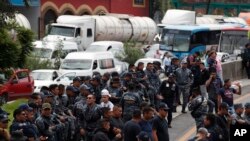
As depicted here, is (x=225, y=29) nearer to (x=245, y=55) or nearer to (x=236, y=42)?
(x=236, y=42)

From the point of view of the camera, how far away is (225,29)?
47000mm

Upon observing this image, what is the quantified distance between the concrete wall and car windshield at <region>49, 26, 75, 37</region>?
48.0 ft

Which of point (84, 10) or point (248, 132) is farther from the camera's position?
point (84, 10)

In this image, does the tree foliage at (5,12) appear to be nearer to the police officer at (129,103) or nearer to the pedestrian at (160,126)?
the pedestrian at (160,126)

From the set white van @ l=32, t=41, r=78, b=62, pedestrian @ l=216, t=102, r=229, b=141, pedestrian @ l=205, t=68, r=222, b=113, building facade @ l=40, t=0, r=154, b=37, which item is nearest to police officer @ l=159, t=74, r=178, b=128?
pedestrian @ l=205, t=68, r=222, b=113

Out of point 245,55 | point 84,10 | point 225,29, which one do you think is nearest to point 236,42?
point 225,29

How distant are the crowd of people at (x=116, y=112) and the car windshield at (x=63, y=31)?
2552 centimetres

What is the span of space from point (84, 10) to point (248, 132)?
5263 centimetres

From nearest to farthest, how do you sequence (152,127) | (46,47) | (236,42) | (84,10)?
(152,127), (46,47), (236,42), (84,10)

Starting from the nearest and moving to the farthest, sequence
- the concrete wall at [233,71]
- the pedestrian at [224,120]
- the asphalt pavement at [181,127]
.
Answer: the pedestrian at [224,120] → the asphalt pavement at [181,127] → the concrete wall at [233,71]

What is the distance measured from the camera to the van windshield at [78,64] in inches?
1324

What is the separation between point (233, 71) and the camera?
3378 centimetres

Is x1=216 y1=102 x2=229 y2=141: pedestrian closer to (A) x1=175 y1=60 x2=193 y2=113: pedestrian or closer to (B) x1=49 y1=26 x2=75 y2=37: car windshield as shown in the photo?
(A) x1=175 y1=60 x2=193 y2=113: pedestrian

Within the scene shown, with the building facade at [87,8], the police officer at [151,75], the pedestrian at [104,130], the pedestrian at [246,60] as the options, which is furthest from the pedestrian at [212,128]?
the building facade at [87,8]
